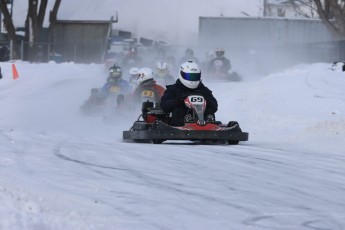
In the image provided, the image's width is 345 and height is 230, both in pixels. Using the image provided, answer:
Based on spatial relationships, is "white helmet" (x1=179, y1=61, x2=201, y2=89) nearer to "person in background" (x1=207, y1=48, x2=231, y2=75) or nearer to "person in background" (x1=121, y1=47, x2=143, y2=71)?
"person in background" (x1=207, y1=48, x2=231, y2=75)

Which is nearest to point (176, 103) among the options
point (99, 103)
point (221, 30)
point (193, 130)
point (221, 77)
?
point (193, 130)

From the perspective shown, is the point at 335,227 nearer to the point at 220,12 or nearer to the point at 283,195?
the point at 283,195

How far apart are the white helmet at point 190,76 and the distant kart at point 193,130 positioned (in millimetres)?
245

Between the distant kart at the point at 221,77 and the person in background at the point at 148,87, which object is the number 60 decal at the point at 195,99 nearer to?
the person in background at the point at 148,87

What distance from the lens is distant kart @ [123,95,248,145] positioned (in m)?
14.5

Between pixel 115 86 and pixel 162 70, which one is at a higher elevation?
pixel 162 70

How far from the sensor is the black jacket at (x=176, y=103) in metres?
15.3

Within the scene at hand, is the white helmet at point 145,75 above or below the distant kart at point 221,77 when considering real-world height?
above

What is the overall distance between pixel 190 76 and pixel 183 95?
1.07 feet

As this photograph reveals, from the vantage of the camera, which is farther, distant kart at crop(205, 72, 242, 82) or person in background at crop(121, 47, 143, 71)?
person in background at crop(121, 47, 143, 71)

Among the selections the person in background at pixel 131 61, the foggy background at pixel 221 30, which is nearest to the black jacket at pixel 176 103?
the foggy background at pixel 221 30

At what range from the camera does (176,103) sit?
15227 millimetres

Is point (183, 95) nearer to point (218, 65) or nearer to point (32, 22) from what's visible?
point (218, 65)

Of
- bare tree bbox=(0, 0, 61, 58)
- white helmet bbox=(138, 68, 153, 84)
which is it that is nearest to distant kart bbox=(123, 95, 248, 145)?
white helmet bbox=(138, 68, 153, 84)
